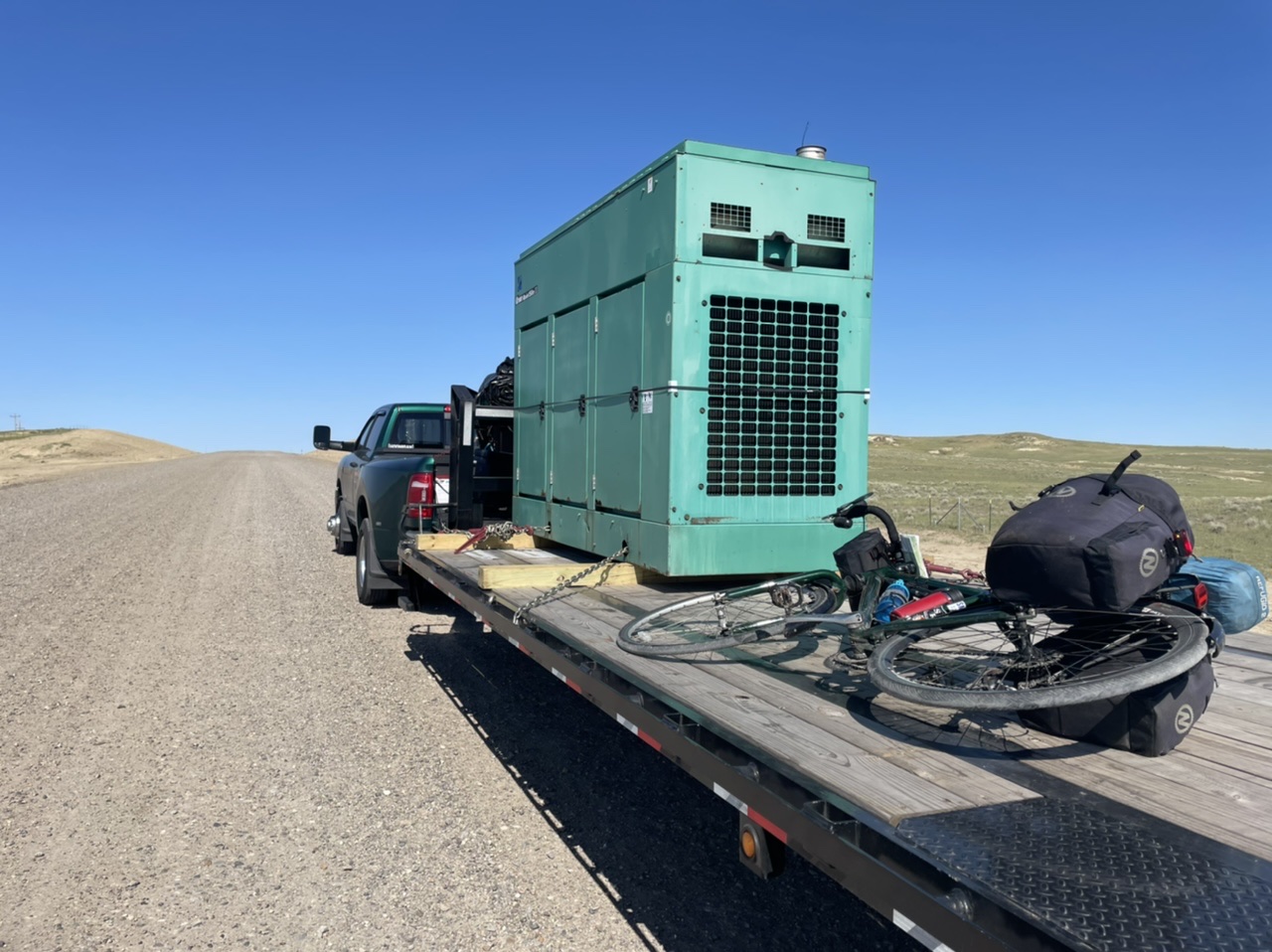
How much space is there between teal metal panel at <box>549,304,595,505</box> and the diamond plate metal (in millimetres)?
4396

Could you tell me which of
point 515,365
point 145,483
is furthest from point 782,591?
point 145,483

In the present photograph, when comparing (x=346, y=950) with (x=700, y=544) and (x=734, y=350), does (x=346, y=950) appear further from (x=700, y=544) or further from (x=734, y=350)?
(x=734, y=350)

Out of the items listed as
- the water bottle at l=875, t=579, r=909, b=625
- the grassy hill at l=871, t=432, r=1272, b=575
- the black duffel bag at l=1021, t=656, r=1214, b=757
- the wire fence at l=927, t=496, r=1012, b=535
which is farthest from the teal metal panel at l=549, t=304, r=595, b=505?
the grassy hill at l=871, t=432, r=1272, b=575

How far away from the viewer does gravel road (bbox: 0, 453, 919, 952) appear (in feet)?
12.0

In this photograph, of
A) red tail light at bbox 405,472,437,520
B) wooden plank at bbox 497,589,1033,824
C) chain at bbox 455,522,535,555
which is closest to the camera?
wooden plank at bbox 497,589,1033,824

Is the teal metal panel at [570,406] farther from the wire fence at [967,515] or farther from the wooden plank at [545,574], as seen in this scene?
the wire fence at [967,515]

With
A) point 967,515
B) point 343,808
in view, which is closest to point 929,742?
point 343,808

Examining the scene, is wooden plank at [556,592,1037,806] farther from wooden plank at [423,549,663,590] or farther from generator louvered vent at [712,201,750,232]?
generator louvered vent at [712,201,750,232]

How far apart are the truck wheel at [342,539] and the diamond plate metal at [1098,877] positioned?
1182cm

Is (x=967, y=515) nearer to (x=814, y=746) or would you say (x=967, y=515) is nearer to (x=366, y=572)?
(x=366, y=572)

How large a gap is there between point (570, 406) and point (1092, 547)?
4.50 m

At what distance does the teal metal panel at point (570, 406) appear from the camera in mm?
6531

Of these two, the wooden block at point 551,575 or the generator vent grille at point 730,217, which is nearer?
the generator vent grille at point 730,217

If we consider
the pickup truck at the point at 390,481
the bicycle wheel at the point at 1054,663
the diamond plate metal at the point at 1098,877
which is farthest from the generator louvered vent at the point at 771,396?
the pickup truck at the point at 390,481
